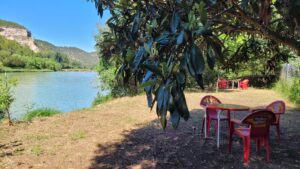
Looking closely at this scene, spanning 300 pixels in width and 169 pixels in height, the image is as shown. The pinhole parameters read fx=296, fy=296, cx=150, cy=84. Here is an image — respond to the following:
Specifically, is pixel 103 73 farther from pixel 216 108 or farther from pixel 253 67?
pixel 216 108

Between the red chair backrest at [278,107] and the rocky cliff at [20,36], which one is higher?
the rocky cliff at [20,36]

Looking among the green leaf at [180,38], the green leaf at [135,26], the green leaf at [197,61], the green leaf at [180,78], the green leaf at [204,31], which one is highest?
the green leaf at [135,26]

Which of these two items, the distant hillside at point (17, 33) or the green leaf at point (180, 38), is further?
the distant hillside at point (17, 33)

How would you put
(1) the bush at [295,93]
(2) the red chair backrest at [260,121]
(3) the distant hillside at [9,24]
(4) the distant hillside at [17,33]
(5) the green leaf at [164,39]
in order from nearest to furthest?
(5) the green leaf at [164,39] < (2) the red chair backrest at [260,121] < (1) the bush at [295,93] < (4) the distant hillside at [17,33] < (3) the distant hillside at [9,24]

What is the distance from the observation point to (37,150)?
4.61 meters

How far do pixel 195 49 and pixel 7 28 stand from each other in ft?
406

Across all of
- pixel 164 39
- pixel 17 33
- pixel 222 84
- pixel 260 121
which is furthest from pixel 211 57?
pixel 17 33

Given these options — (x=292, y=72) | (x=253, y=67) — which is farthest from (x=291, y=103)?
(x=253, y=67)

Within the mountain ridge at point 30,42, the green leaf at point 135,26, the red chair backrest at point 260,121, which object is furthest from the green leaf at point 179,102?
the mountain ridge at point 30,42

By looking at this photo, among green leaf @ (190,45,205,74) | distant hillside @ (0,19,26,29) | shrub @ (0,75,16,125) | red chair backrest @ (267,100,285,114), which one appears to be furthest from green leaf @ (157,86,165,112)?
distant hillside @ (0,19,26,29)

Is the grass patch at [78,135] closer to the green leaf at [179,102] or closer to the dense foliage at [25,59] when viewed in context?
the green leaf at [179,102]

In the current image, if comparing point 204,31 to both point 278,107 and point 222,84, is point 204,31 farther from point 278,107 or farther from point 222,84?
point 222,84

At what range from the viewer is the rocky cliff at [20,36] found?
108375 mm

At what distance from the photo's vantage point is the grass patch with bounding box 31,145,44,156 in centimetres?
447
